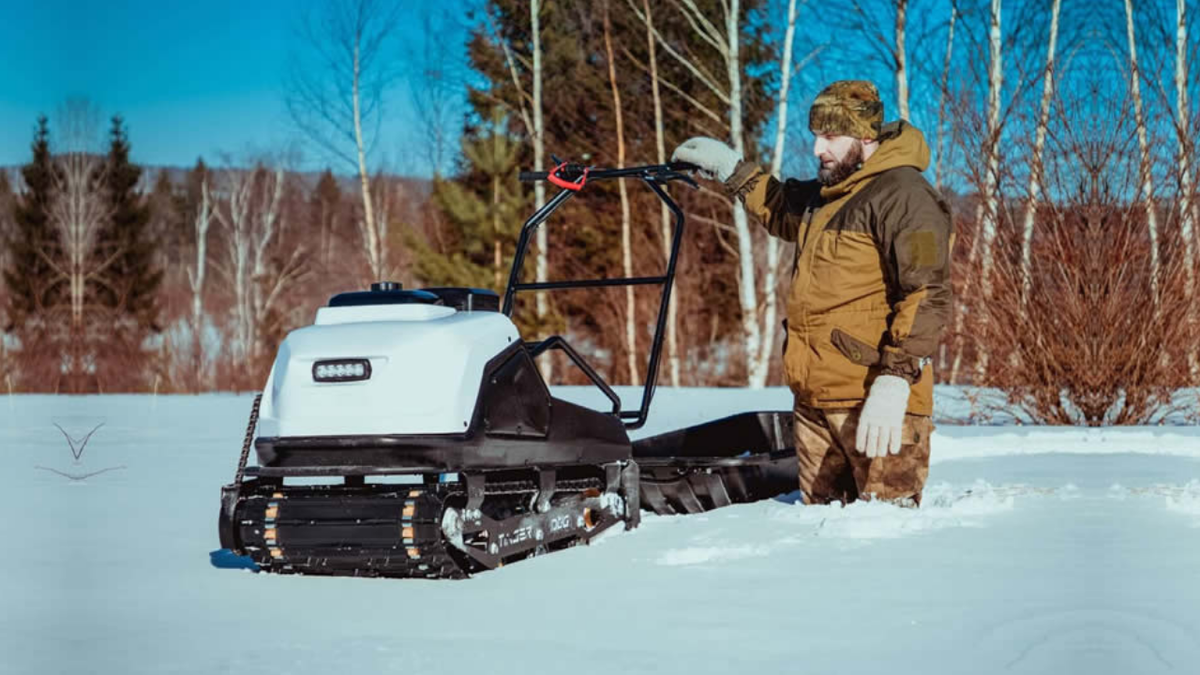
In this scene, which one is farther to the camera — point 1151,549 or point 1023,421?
point 1023,421

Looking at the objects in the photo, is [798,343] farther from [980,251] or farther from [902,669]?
[980,251]

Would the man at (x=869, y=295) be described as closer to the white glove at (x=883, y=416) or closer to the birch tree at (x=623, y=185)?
the white glove at (x=883, y=416)

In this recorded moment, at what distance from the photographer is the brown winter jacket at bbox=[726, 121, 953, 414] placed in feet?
12.2

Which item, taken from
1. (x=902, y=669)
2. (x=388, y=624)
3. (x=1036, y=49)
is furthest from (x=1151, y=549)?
(x=1036, y=49)

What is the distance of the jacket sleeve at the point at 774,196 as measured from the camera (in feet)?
14.4

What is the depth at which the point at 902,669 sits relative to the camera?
2.26 meters

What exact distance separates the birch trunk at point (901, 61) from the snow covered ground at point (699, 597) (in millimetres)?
11077

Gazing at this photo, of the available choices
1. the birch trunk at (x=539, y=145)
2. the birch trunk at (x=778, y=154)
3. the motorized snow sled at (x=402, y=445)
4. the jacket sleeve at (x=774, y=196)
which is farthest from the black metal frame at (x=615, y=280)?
the birch trunk at (x=539, y=145)

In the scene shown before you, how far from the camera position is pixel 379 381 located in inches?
127

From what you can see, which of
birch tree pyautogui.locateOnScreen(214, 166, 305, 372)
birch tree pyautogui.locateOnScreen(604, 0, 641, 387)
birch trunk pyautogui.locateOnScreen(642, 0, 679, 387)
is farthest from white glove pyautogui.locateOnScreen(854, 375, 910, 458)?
birch tree pyautogui.locateOnScreen(214, 166, 305, 372)

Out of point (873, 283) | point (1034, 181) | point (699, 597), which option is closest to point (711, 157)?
point (873, 283)

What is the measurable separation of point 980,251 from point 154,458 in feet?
16.9

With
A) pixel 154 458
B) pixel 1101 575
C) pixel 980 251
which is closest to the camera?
pixel 1101 575

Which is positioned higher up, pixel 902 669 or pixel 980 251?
pixel 980 251
